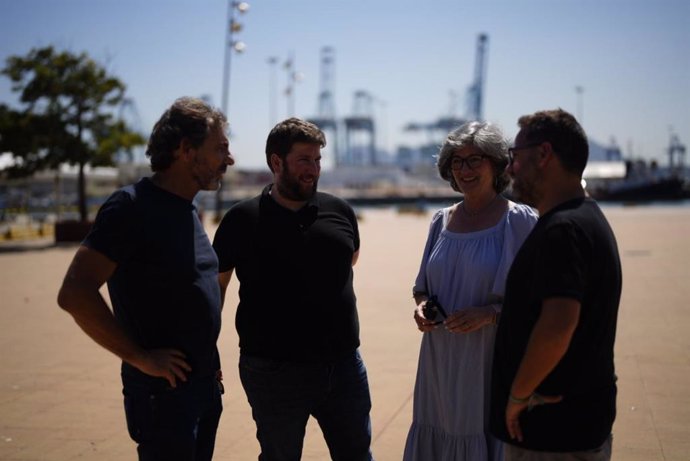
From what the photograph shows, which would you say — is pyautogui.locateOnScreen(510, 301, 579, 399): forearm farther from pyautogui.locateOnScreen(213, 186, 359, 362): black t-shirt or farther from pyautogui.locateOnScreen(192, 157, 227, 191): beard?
pyautogui.locateOnScreen(192, 157, 227, 191): beard

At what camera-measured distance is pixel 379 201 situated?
81.5 m

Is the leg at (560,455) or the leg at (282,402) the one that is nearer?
the leg at (560,455)

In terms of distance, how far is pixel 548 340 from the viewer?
2.21 m

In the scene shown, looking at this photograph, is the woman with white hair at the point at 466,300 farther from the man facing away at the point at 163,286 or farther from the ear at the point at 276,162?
the man facing away at the point at 163,286

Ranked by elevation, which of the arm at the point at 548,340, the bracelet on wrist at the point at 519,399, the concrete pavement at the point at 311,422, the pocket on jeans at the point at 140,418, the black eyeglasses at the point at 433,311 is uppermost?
Result: the arm at the point at 548,340

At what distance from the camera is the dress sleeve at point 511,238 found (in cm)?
316

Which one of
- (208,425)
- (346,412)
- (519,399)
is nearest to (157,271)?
(208,425)

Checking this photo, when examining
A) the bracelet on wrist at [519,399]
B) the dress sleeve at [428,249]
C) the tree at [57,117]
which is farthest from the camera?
the tree at [57,117]

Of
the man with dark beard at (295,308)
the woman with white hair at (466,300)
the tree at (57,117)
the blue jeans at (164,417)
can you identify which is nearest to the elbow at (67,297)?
the blue jeans at (164,417)

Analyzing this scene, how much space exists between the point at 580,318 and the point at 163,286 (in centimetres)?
128

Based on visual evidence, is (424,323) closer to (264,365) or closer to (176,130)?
(264,365)

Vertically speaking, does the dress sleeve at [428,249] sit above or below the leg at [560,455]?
above

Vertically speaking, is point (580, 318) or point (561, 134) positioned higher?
point (561, 134)

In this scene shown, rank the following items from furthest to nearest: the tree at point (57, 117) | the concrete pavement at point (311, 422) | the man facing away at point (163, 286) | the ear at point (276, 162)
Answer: the tree at point (57, 117)
the concrete pavement at point (311, 422)
the ear at point (276, 162)
the man facing away at point (163, 286)
